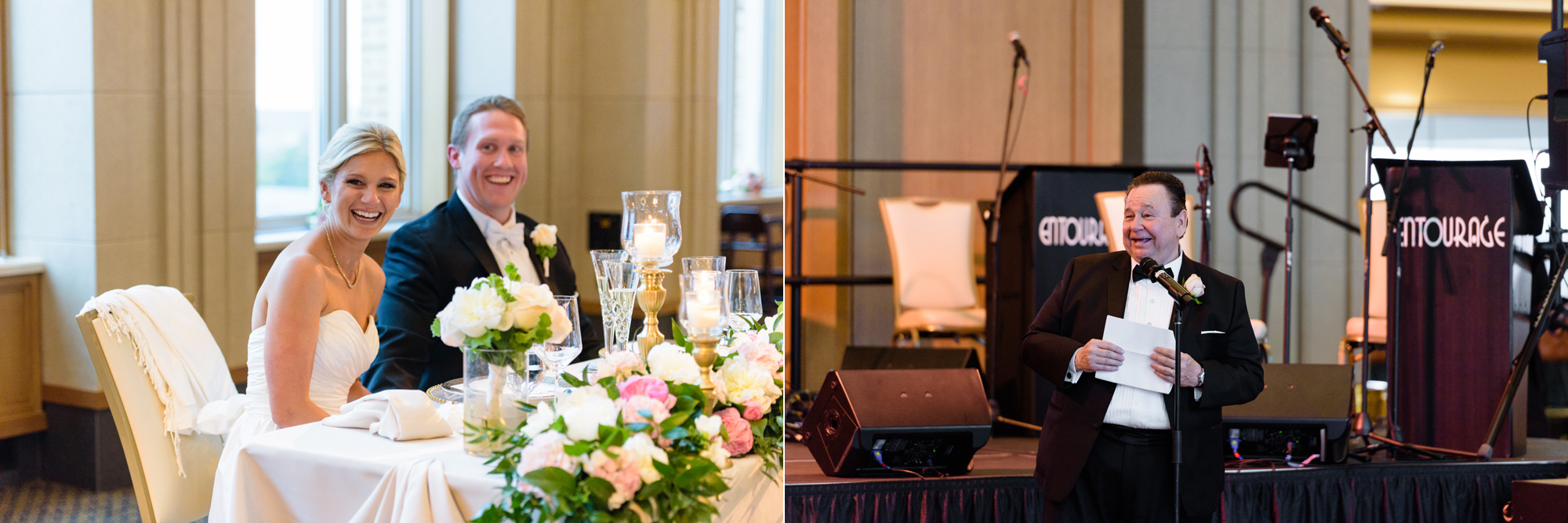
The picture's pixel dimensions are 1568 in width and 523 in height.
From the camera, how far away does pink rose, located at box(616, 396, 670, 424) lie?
168 cm

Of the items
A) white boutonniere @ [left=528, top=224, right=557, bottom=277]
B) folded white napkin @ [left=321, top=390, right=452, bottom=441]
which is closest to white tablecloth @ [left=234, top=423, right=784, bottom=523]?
folded white napkin @ [left=321, top=390, right=452, bottom=441]

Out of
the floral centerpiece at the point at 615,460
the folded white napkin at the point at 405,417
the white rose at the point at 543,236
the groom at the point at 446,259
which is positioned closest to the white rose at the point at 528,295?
the floral centerpiece at the point at 615,460

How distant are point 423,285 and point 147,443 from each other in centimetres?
81

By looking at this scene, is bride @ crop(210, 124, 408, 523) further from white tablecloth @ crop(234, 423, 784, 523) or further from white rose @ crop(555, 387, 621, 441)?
white rose @ crop(555, 387, 621, 441)

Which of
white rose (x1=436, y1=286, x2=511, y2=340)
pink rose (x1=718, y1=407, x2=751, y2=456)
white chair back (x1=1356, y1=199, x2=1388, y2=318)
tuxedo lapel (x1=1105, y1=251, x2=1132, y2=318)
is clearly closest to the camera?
white rose (x1=436, y1=286, x2=511, y2=340)

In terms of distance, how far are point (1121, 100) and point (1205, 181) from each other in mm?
2012

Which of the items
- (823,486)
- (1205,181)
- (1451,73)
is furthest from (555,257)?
(1451,73)

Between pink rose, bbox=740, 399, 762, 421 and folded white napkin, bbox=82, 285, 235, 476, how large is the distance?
1.52 metres

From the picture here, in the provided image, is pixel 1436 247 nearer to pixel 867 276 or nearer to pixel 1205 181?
pixel 1205 181

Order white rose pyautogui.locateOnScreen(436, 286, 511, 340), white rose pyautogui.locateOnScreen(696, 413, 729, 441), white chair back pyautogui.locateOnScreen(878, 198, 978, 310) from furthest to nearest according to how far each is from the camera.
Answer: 1. white chair back pyautogui.locateOnScreen(878, 198, 978, 310)
2. white rose pyautogui.locateOnScreen(436, 286, 511, 340)
3. white rose pyautogui.locateOnScreen(696, 413, 729, 441)

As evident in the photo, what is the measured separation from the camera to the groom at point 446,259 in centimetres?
320

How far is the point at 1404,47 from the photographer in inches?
312

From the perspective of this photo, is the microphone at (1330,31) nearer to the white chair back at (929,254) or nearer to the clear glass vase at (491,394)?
the white chair back at (929,254)

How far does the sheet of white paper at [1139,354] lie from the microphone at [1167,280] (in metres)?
0.10
